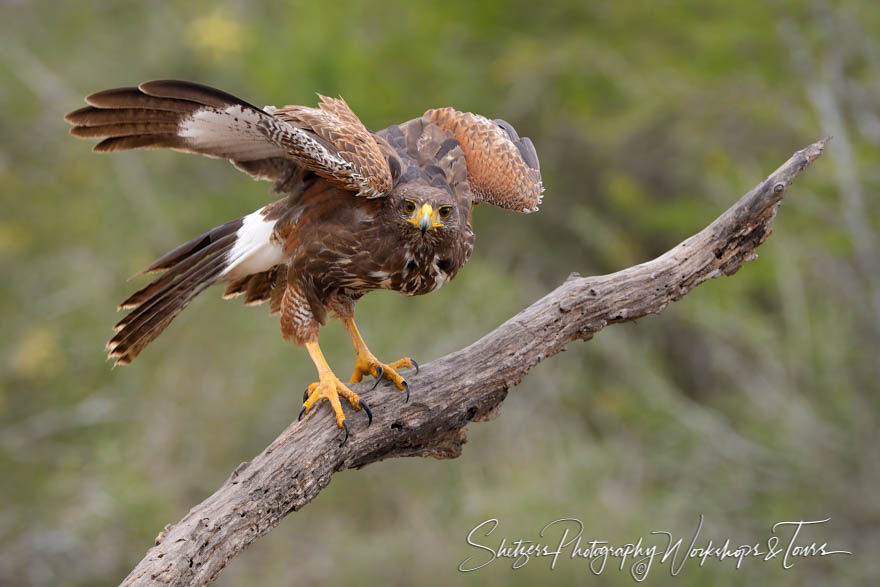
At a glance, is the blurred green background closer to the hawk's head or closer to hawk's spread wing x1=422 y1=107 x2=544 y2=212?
hawk's spread wing x1=422 y1=107 x2=544 y2=212

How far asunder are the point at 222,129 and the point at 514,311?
26.5 ft

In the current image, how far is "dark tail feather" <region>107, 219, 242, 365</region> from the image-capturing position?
5320 mm

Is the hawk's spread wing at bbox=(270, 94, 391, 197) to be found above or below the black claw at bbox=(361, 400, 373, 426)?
above

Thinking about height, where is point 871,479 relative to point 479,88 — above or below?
below

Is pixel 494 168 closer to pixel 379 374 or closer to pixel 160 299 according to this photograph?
pixel 379 374

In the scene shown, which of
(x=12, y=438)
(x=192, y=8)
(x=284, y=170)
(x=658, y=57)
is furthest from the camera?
(x=192, y=8)

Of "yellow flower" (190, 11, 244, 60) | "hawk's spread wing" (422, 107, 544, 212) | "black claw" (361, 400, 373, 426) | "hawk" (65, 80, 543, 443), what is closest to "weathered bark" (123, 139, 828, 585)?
"black claw" (361, 400, 373, 426)

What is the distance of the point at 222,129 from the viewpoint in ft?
16.5

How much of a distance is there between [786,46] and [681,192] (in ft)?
15.4

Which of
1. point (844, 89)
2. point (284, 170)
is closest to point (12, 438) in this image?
point (284, 170)

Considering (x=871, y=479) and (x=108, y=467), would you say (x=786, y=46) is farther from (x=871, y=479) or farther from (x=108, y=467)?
(x=108, y=467)

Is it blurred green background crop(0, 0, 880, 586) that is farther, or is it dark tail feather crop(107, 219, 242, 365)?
blurred green background crop(0, 0, 880, 586)

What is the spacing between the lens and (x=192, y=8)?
67.9 feet

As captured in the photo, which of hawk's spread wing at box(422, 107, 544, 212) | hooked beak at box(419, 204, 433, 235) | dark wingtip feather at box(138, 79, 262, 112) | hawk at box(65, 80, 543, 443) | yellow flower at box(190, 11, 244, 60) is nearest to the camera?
dark wingtip feather at box(138, 79, 262, 112)
